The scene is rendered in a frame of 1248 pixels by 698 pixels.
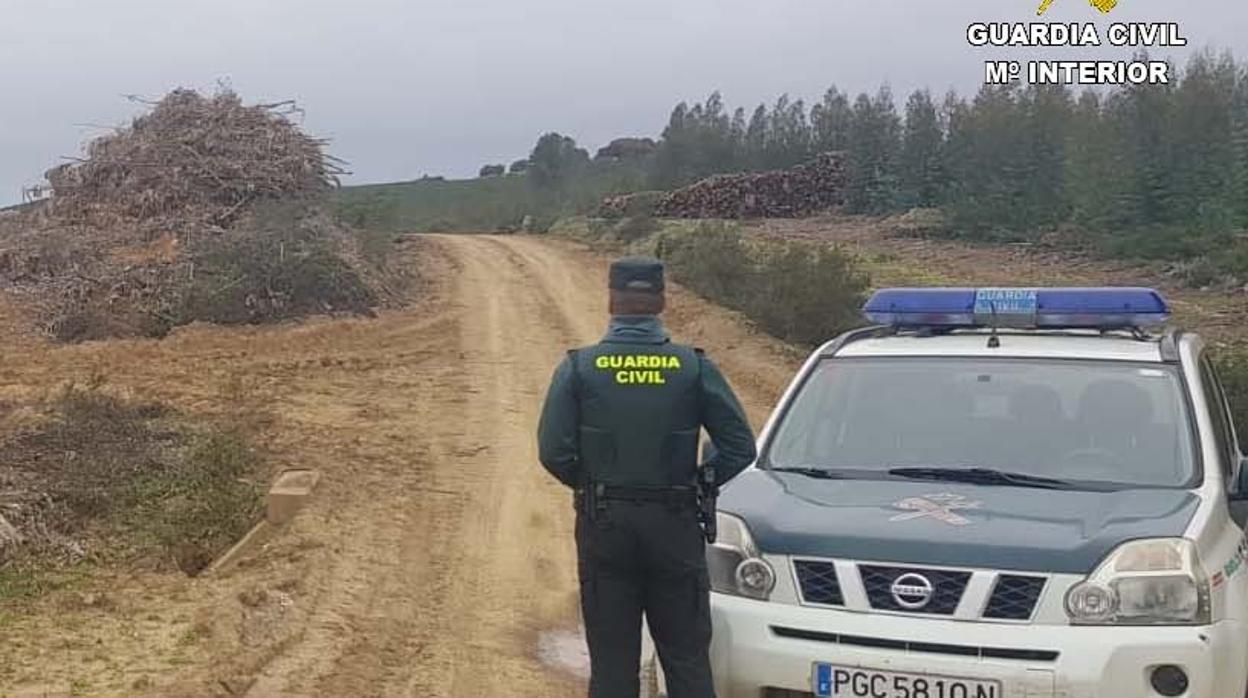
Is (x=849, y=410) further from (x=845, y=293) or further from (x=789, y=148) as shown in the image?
(x=789, y=148)

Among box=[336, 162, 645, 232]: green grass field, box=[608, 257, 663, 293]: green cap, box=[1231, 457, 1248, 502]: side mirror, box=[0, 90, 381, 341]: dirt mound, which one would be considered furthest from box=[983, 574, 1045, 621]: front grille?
box=[336, 162, 645, 232]: green grass field

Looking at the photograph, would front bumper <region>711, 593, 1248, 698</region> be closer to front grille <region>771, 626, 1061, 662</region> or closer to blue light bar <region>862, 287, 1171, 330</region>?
front grille <region>771, 626, 1061, 662</region>

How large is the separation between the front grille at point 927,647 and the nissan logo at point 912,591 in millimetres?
132

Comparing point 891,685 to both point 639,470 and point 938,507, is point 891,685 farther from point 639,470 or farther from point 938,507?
point 639,470

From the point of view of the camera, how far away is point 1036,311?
5949 mm

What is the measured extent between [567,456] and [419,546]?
4592 mm

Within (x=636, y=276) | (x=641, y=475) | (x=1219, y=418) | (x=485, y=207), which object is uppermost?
(x=485, y=207)

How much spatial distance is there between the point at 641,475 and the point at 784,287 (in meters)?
14.6

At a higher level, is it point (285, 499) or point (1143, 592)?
point (1143, 592)

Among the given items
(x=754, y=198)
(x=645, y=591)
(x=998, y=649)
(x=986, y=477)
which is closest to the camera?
(x=998, y=649)

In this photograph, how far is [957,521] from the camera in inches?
182

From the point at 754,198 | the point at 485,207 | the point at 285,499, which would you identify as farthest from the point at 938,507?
the point at 485,207

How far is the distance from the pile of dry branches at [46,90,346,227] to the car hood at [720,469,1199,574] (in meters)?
19.9

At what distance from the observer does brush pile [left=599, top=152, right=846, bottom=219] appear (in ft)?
141
